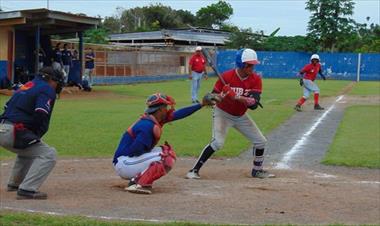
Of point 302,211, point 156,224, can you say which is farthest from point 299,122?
point 156,224

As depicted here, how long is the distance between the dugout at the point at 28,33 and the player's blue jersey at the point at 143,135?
758 inches

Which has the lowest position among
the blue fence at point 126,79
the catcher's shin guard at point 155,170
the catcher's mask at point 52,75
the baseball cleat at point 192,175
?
the blue fence at point 126,79

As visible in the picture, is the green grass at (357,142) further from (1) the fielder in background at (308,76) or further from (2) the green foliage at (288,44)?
(2) the green foliage at (288,44)

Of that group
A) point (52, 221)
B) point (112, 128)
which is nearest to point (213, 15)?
point (112, 128)

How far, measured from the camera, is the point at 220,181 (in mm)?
9281

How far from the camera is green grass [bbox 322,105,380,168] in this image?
1149cm

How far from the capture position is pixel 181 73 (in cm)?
5178

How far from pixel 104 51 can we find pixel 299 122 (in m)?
22.6

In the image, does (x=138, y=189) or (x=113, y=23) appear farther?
(x=113, y=23)

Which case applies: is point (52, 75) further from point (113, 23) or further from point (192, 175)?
point (113, 23)

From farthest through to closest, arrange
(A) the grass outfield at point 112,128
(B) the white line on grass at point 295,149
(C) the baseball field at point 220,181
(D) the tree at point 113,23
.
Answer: (D) the tree at point 113,23 → (A) the grass outfield at point 112,128 → (B) the white line on grass at point 295,149 → (C) the baseball field at point 220,181

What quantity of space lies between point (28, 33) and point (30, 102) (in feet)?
75.4

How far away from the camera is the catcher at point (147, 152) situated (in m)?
8.08

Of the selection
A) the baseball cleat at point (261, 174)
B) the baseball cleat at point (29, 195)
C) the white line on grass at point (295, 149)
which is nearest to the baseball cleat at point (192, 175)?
the baseball cleat at point (261, 174)
